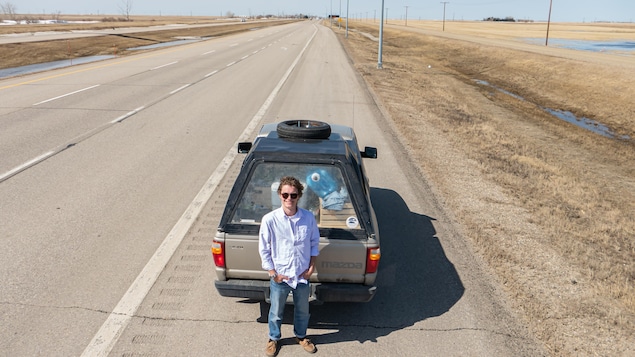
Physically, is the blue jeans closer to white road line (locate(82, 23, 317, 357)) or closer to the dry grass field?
white road line (locate(82, 23, 317, 357))

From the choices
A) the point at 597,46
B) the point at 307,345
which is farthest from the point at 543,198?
the point at 597,46

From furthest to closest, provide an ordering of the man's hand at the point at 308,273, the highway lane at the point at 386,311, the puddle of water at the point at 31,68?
the puddle of water at the point at 31,68 < the highway lane at the point at 386,311 < the man's hand at the point at 308,273

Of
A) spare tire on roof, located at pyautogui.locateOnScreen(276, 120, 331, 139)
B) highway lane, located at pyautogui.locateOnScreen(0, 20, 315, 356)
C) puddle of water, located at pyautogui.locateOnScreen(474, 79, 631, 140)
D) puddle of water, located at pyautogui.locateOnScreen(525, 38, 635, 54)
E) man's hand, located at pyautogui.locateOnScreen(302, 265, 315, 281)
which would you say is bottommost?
puddle of water, located at pyautogui.locateOnScreen(474, 79, 631, 140)

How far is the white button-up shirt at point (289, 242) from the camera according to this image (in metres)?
3.96

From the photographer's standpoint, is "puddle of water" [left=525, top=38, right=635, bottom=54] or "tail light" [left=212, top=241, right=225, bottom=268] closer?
"tail light" [left=212, top=241, right=225, bottom=268]

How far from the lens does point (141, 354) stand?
4133mm

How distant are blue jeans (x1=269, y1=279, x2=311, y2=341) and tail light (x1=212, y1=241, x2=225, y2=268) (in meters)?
0.53

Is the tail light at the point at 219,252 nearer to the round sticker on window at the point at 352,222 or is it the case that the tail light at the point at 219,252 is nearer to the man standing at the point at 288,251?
the man standing at the point at 288,251

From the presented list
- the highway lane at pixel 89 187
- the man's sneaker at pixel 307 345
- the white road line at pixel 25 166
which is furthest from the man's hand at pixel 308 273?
the white road line at pixel 25 166

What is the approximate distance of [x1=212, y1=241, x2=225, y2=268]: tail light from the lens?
4.36 meters

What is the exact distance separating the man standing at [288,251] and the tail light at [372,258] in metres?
0.54

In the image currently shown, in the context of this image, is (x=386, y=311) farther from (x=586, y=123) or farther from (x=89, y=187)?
(x=586, y=123)

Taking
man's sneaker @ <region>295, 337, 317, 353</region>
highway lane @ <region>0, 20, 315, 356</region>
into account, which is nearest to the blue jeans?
man's sneaker @ <region>295, 337, 317, 353</region>

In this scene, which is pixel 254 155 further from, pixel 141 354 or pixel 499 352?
pixel 499 352
